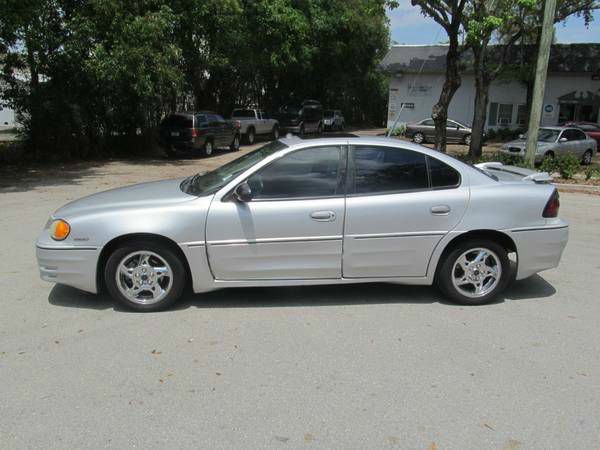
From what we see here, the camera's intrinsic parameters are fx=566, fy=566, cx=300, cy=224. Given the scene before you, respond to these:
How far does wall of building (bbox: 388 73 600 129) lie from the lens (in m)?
34.7

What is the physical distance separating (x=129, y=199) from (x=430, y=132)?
2678cm

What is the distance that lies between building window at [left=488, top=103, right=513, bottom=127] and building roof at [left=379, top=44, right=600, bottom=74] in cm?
298

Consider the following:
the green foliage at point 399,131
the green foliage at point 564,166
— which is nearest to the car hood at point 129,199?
the green foliage at point 564,166

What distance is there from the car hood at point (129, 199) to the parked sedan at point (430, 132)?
85.7 ft

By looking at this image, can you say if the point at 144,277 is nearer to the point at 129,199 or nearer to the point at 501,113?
the point at 129,199

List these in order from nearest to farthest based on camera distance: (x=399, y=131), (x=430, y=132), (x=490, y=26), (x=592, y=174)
Result: (x=490, y=26) < (x=592, y=174) < (x=430, y=132) < (x=399, y=131)

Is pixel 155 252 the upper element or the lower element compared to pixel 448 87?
lower

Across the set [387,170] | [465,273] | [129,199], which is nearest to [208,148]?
[129,199]

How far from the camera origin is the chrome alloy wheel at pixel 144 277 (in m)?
4.98

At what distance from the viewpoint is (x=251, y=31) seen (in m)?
26.2

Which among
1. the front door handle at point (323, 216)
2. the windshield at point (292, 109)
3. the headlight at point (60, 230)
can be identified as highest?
the windshield at point (292, 109)

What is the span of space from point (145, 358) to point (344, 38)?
3760 cm

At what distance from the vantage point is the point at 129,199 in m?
5.24

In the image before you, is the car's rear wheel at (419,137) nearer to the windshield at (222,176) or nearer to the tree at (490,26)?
the tree at (490,26)
